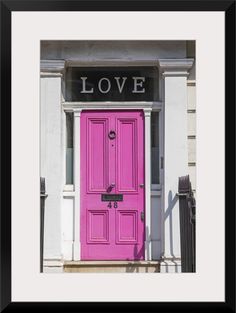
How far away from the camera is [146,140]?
4.93m

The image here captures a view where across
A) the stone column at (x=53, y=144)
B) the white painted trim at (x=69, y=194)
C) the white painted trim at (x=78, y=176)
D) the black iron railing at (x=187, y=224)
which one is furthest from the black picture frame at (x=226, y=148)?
the white painted trim at (x=69, y=194)

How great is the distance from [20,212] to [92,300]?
2.37 feet

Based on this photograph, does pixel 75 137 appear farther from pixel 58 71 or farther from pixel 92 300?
pixel 92 300

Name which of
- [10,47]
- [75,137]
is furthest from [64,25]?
[75,137]

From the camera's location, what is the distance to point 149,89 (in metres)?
5.01

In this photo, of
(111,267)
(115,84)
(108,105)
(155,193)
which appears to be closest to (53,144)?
(108,105)

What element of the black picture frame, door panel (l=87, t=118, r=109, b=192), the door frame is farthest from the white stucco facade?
the black picture frame

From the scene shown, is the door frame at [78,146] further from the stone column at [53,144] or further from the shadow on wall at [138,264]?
→ the stone column at [53,144]

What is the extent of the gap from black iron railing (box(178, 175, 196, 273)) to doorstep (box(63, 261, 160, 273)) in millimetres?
259

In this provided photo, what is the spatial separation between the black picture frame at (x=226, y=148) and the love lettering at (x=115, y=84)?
5.21ft

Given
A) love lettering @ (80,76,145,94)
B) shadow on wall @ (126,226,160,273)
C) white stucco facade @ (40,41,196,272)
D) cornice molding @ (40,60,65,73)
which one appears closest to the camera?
shadow on wall @ (126,226,160,273)

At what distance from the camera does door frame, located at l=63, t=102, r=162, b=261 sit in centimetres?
453

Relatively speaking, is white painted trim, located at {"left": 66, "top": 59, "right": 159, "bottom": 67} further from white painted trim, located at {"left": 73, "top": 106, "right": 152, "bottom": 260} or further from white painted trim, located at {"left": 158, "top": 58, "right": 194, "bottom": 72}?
white painted trim, located at {"left": 73, "top": 106, "right": 152, "bottom": 260}

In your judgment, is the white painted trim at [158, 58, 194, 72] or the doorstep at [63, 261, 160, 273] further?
the white painted trim at [158, 58, 194, 72]
